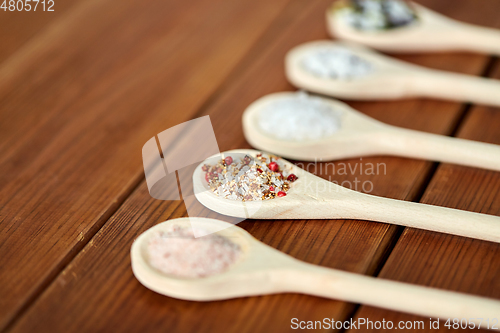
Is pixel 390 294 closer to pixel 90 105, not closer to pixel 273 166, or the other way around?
pixel 273 166

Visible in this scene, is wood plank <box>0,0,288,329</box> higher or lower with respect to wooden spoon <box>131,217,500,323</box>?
higher

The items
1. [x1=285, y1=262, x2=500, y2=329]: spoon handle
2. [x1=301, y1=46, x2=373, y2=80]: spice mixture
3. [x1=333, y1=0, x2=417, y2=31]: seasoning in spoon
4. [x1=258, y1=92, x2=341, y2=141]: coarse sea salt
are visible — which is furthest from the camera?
[x1=333, y1=0, x2=417, y2=31]: seasoning in spoon

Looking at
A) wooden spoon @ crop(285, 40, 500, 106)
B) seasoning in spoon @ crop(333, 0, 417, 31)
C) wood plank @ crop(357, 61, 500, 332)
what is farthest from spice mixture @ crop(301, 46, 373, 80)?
wood plank @ crop(357, 61, 500, 332)

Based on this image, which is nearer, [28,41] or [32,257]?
[32,257]

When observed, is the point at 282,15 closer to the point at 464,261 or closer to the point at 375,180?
the point at 375,180

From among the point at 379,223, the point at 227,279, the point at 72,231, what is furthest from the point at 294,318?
the point at 72,231

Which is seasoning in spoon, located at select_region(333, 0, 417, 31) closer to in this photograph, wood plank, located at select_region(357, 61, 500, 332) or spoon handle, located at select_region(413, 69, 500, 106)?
spoon handle, located at select_region(413, 69, 500, 106)

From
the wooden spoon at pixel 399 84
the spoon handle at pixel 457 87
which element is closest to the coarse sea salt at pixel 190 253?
the wooden spoon at pixel 399 84
